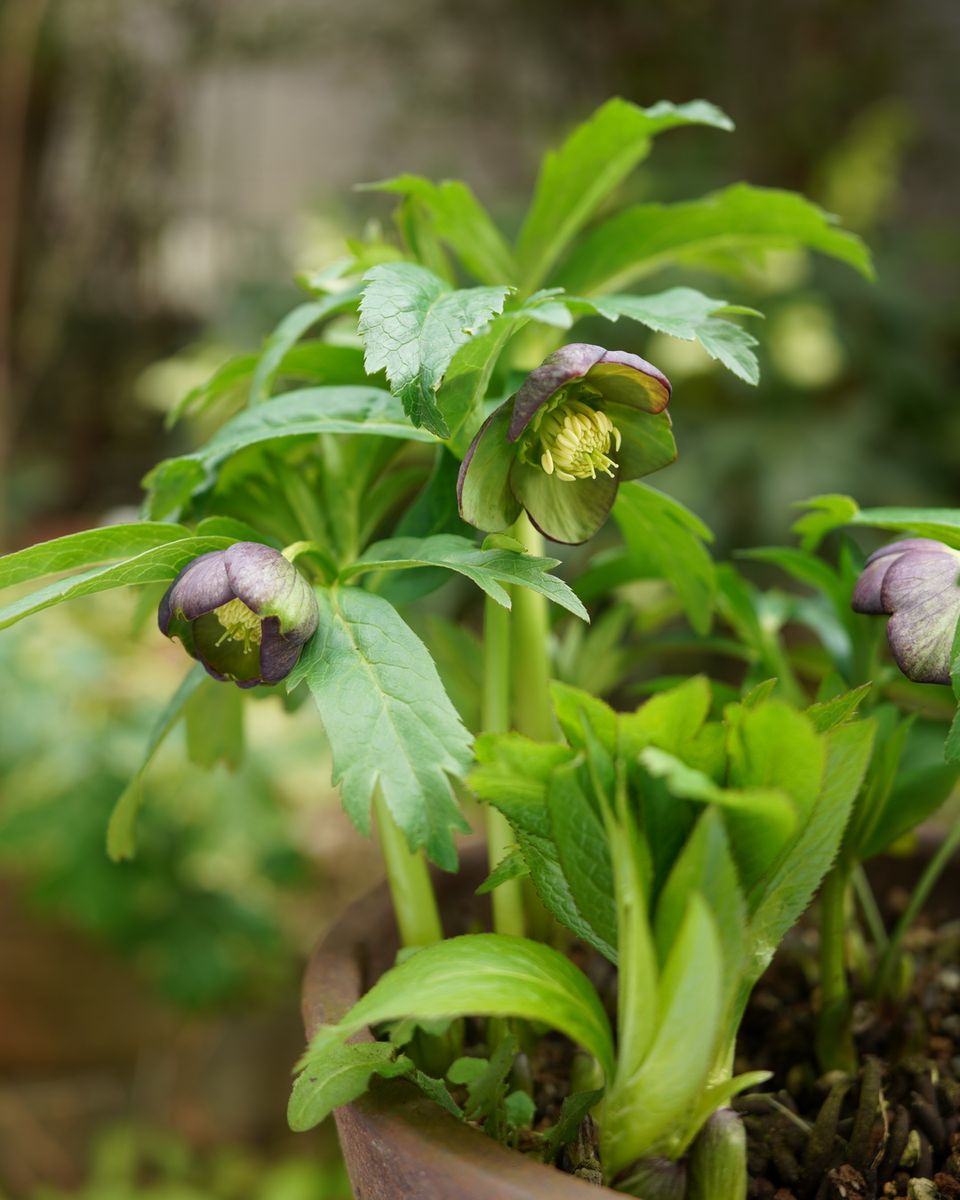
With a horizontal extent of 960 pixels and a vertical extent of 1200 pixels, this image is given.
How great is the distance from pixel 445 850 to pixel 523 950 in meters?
0.04

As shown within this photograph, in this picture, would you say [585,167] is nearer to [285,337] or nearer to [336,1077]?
[285,337]

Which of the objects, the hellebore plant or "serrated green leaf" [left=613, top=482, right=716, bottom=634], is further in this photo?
"serrated green leaf" [left=613, top=482, right=716, bottom=634]

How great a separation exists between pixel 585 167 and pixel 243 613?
0.28 metres

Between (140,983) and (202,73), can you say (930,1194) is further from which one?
(202,73)

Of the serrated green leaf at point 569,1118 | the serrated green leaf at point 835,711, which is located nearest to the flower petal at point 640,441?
the serrated green leaf at point 835,711

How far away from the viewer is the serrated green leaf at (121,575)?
14.6 inches

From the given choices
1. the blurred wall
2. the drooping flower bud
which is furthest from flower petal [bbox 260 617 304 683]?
the blurred wall

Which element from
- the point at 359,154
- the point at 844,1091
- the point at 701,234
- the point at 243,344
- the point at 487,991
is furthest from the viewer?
the point at 359,154

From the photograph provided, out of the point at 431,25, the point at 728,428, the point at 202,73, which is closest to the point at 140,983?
the point at 728,428

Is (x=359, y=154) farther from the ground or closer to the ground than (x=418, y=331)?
closer to the ground

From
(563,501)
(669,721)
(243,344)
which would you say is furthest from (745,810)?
(243,344)

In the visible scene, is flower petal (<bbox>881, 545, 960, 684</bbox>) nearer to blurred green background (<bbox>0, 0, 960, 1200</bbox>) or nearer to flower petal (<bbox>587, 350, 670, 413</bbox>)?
flower petal (<bbox>587, 350, 670, 413</bbox>)

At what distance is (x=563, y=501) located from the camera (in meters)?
0.42

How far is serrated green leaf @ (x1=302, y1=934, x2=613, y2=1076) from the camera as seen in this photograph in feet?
1.07
